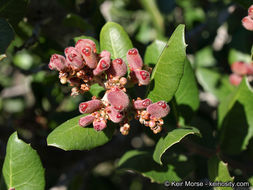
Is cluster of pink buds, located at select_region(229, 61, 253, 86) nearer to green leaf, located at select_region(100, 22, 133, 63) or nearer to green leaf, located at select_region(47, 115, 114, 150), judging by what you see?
green leaf, located at select_region(100, 22, 133, 63)

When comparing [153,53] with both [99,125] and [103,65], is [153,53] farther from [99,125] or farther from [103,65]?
[99,125]

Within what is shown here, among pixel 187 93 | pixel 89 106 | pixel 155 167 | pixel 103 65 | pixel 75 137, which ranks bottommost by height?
pixel 155 167

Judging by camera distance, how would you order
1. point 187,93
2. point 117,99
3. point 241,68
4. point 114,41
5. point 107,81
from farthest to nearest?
1. point 241,68
2. point 187,93
3. point 114,41
4. point 107,81
5. point 117,99

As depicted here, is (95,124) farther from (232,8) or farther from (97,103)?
(232,8)

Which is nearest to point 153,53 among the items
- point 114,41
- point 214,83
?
point 114,41

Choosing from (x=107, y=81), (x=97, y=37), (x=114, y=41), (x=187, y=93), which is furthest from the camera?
(x=97, y=37)

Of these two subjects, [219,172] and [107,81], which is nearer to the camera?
[107,81]

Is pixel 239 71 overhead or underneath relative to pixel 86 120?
underneath
